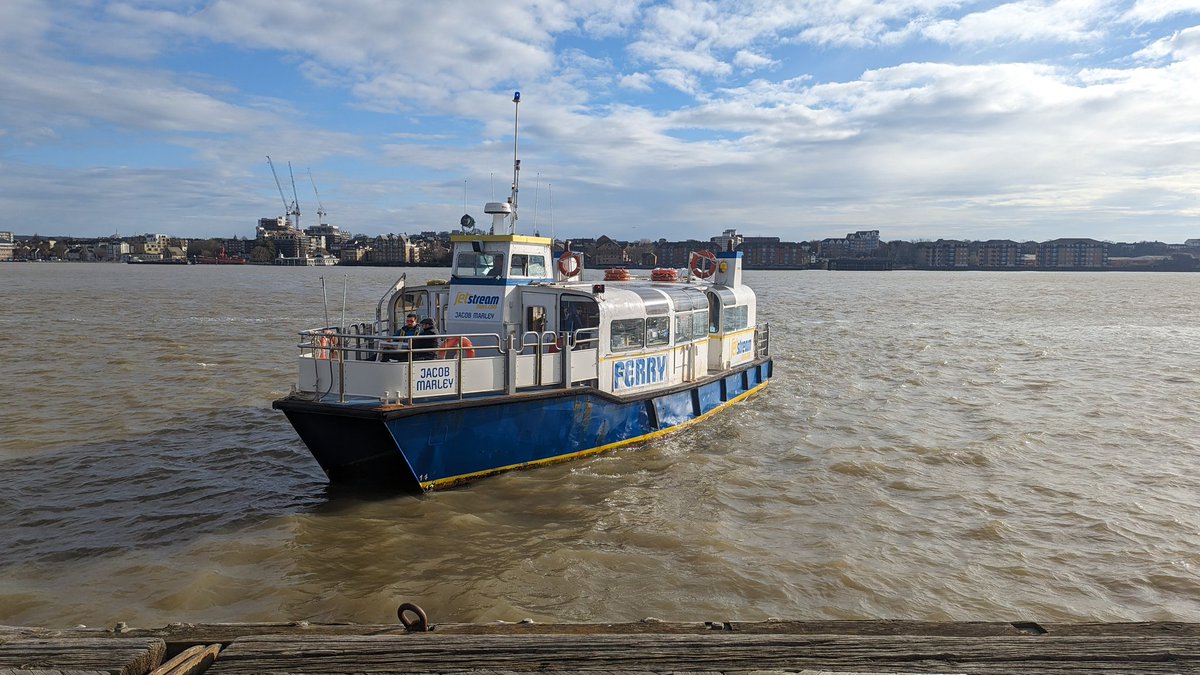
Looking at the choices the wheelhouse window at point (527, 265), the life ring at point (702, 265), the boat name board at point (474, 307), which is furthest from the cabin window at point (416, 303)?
the life ring at point (702, 265)

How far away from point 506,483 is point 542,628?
743 centimetres

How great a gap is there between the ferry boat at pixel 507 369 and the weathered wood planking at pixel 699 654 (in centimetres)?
618

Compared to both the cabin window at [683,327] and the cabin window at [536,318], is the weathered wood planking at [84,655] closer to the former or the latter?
the cabin window at [536,318]

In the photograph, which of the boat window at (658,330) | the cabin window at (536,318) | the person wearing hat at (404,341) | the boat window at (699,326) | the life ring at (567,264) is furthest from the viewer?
the boat window at (699,326)

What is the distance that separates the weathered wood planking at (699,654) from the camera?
4.36 metres

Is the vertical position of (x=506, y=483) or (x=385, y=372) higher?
(x=385, y=372)

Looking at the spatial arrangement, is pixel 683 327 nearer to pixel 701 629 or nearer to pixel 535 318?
pixel 535 318

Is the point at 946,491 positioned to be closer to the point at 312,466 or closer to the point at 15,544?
the point at 312,466

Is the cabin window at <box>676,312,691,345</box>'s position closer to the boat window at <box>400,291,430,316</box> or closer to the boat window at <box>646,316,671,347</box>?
the boat window at <box>646,316,671,347</box>

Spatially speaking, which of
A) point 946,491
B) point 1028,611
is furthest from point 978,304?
point 1028,611

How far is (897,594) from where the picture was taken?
29.6ft

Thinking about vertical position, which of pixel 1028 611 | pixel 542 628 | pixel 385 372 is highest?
pixel 385 372

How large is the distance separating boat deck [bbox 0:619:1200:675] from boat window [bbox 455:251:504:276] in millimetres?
9640

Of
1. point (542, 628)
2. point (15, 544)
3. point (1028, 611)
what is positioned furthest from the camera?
point (15, 544)
